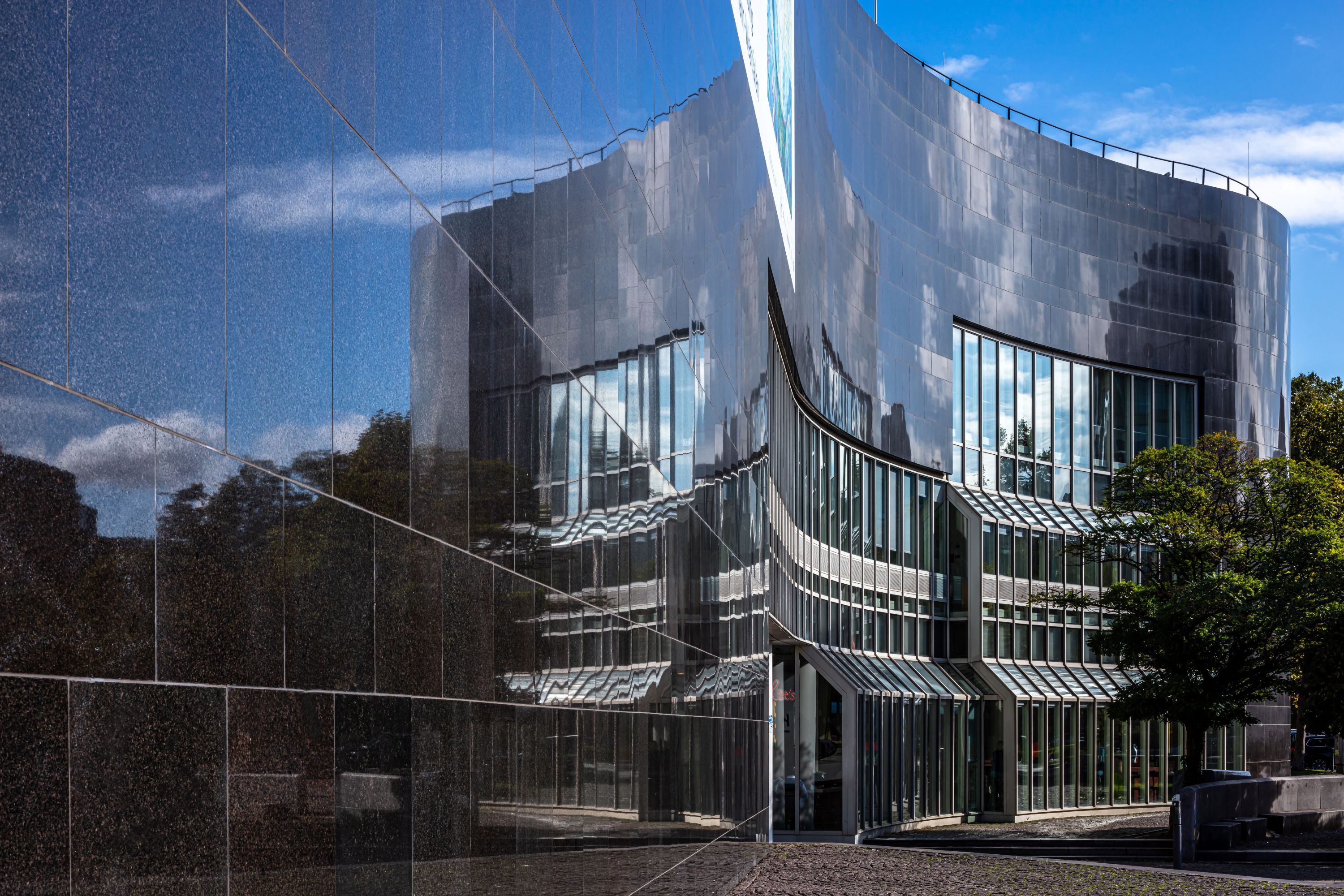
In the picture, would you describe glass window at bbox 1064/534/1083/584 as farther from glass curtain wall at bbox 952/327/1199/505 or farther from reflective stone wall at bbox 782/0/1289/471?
reflective stone wall at bbox 782/0/1289/471

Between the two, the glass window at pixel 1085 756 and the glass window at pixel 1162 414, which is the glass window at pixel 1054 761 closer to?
the glass window at pixel 1085 756

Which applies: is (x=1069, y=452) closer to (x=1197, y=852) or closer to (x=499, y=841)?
(x=1197, y=852)

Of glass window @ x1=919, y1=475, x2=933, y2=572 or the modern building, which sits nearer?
the modern building

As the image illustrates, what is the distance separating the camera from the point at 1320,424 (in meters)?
62.7

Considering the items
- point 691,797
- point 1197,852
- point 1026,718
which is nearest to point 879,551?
point 1026,718

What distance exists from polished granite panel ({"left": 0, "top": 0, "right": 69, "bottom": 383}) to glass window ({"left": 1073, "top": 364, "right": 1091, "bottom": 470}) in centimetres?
4234

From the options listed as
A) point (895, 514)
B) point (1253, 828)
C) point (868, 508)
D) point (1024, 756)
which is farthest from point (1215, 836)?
point (895, 514)

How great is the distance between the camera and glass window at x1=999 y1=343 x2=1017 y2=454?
4112 cm

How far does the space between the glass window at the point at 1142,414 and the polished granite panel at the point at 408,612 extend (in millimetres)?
41917

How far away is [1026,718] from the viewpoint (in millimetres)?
38781

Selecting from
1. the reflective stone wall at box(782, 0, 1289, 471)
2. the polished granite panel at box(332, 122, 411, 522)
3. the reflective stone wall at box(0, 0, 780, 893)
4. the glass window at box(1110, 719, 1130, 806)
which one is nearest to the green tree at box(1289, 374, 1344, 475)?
the reflective stone wall at box(782, 0, 1289, 471)

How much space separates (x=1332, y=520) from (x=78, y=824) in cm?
3229

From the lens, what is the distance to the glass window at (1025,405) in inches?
1640

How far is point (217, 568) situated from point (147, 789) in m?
0.58
